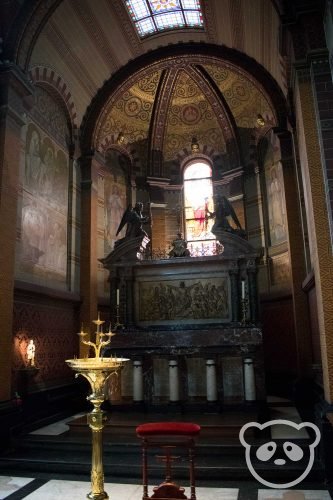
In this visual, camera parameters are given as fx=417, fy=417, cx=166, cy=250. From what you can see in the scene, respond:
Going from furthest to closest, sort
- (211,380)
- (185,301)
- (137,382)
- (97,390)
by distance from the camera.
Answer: (185,301) < (137,382) < (211,380) < (97,390)

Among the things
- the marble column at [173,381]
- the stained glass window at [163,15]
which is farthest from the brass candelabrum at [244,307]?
the stained glass window at [163,15]

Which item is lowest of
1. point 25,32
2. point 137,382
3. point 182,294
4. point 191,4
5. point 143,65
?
point 137,382

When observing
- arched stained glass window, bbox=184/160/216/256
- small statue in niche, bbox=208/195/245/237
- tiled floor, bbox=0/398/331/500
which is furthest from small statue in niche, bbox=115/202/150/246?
tiled floor, bbox=0/398/331/500

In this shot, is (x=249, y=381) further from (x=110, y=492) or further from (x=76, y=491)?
(x=76, y=491)

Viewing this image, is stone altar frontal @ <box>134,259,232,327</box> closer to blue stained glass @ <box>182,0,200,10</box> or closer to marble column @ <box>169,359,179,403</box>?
marble column @ <box>169,359,179,403</box>

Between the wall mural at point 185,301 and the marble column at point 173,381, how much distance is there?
1.66 m

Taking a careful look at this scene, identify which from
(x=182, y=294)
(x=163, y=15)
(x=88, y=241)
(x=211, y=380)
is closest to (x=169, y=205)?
(x=88, y=241)

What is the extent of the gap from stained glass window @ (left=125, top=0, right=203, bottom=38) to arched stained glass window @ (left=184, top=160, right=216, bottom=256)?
16.3 feet

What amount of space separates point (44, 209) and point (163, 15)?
7.25 meters

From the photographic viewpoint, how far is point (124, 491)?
584 cm

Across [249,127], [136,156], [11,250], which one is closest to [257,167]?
[249,127]

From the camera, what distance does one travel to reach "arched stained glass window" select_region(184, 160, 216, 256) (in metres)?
15.4

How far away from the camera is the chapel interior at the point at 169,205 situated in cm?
815

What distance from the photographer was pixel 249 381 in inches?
358
